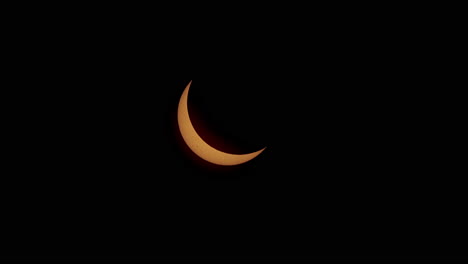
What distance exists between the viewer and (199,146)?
140cm

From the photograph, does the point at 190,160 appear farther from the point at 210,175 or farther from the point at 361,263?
the point at 361,263

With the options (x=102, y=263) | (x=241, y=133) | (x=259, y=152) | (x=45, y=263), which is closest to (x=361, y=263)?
(x=259, y=152)

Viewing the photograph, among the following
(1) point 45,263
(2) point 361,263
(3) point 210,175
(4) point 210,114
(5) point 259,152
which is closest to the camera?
(4) point 210,114

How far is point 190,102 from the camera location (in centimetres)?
130

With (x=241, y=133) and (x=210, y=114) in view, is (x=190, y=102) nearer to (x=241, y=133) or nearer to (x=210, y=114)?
(x=210, y=114)

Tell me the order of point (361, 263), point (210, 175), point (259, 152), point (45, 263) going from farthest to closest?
1. point (361, 263)
2. point (45, 263)
3. point (210, 175)
4. point (259, 152)

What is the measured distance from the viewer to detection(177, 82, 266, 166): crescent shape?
1354 millimetres

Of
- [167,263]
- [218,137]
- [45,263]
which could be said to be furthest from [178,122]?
[45,263]

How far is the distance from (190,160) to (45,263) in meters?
1.19

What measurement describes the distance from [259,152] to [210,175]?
1.03 feet

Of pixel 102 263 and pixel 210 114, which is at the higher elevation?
pixel 210 114

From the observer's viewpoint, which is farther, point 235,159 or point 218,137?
point 235,159

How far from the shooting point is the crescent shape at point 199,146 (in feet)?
4.44

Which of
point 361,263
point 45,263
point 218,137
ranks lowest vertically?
point 45,263
